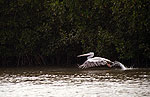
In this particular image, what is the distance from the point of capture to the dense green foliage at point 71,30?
2544cm

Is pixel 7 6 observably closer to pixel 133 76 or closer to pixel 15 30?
pixel 15 30

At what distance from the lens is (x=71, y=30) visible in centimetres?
2952

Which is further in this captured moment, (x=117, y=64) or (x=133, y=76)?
(x=117, y=64)

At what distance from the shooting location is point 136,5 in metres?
24.5

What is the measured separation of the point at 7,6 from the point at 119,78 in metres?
12.6

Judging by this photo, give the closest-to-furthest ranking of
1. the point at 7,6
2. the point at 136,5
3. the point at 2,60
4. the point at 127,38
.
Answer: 1. the point at 136,5
2. the point at 127,38
3. the point at 7,6
4. the point at 2,60

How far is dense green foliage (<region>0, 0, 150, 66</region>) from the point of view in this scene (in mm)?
25438

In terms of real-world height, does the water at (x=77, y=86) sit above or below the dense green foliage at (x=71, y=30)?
below

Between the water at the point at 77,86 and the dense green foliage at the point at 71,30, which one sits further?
the dense green foliage at the point at 71,30

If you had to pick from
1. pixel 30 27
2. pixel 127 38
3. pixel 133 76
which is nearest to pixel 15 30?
pixel 30 27

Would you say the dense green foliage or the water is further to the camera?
the dense green foliage

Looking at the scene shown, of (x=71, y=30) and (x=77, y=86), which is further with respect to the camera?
(x=71, y=30)

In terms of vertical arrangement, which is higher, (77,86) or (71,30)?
(71,30)

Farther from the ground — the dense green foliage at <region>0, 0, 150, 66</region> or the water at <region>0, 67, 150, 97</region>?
the dense green foliage at <region>0, 0, 150, 66</region>
